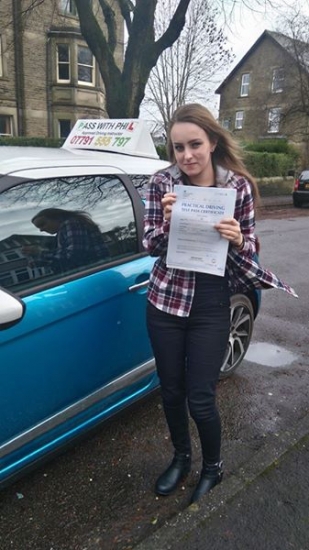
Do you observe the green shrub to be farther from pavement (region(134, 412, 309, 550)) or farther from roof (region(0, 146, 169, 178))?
pavement (region(134, 412, 309, 550))

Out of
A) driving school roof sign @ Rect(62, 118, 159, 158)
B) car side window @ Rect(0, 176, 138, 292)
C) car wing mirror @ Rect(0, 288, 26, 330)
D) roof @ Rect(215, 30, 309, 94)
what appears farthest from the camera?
roof @ Rect(215, 30, 309, 94)

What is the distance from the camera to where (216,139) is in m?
2.11

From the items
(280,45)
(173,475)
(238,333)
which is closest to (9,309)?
(173,475)

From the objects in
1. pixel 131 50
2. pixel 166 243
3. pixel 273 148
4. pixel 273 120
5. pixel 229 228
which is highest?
pixel 273 120

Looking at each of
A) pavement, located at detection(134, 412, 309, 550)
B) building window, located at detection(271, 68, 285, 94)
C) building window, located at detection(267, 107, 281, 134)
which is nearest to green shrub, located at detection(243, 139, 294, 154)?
building window, located at detection(267, 107, 281, 134)

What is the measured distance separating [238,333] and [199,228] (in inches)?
73.6

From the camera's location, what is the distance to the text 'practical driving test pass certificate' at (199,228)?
6.34ft

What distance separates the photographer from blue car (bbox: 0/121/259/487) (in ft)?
6.86

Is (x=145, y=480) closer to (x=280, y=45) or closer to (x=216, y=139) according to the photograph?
(x=216, y=139)

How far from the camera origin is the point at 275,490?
2.34 metres

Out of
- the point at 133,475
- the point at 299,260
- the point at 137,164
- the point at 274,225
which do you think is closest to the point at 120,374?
the point at 133,475

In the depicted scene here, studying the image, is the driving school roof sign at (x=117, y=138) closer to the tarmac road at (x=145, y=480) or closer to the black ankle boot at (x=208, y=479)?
the tarmac road at (x=145, y=480)

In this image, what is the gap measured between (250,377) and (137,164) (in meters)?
1.97

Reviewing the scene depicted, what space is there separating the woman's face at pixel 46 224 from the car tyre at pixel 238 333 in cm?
158
